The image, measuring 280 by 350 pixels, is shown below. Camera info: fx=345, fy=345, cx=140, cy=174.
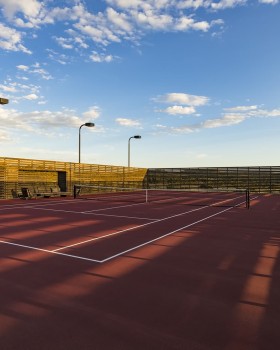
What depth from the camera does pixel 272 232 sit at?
10.4m

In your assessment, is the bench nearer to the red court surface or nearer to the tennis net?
the tennis net

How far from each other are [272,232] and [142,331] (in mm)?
7673

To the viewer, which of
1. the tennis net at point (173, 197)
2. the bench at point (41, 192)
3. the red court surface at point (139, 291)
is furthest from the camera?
the bench at point (41, 192)

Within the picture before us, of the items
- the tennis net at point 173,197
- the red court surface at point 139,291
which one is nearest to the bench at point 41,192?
the tennis net at point 173,197

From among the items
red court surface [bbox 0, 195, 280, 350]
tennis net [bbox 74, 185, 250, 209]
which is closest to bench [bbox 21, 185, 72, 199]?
tennis net [bbox 74, 185, 250, 209]

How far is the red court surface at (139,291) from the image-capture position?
366cm

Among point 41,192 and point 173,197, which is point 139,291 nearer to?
point 41,192

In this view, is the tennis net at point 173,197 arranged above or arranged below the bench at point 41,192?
below

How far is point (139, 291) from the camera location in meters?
5.03

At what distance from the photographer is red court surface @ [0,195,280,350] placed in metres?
3.66

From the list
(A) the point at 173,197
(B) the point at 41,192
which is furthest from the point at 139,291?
(A) the point at 173,197

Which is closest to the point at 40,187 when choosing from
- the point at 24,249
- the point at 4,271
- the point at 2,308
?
the point at 24,249

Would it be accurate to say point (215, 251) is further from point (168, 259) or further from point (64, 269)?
point (64, 269)

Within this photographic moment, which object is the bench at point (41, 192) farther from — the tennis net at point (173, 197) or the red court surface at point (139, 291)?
the red court surface at point (139, 291)
